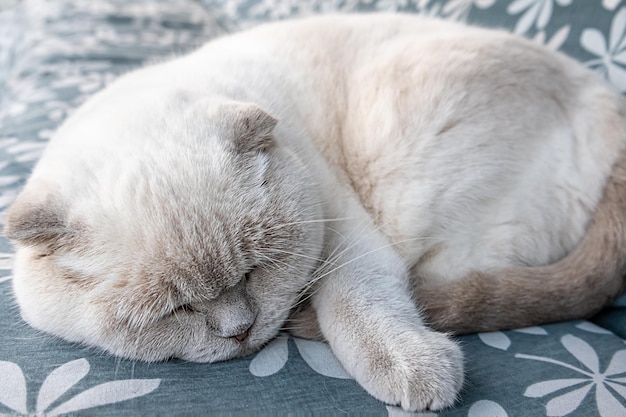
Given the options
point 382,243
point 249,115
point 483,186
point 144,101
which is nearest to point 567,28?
point 483,186

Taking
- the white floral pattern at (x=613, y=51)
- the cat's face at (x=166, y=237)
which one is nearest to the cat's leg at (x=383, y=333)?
the cat's face at (x=166, y=237)

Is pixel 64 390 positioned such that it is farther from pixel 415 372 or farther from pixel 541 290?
pixel 541 290

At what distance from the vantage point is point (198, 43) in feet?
9.75

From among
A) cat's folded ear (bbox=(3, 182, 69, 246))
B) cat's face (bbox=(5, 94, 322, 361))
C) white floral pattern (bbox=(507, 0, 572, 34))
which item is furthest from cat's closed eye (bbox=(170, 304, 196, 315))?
white floral pattern (bbox=(507, 0, 572, 34))

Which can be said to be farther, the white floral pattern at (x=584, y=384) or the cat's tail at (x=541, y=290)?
the cat's tail at (x=541, y=290)

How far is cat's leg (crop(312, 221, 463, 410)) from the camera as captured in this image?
1.02m

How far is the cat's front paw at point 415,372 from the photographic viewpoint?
3.31ft

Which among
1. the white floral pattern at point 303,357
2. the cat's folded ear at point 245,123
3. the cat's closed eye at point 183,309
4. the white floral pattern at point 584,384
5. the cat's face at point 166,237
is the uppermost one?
the cat's folded ear at point 245,123

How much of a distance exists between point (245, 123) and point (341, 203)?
0.39 m

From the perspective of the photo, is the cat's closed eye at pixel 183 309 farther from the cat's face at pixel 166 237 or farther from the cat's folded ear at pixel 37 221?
the cat's folded ear at pixel 37 221

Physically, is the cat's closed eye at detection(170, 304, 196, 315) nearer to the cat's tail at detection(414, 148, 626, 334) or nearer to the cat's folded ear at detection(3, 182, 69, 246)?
the cat's folded ear at detection(3, 182, 69, 246)

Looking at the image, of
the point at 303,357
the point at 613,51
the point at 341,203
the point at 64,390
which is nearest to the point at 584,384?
the point at 303,357

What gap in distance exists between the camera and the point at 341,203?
1.40 metres

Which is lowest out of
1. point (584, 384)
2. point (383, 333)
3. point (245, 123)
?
point (584, 384)
